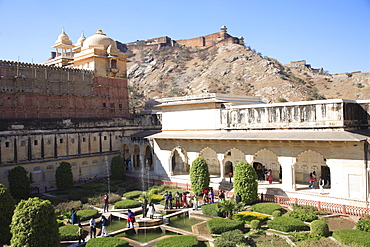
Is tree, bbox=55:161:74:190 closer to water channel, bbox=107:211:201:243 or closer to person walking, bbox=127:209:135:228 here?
water channel, bbox=107:211:201:243

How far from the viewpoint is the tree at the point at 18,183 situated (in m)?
22.9

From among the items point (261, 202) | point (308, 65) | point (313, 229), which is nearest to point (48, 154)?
point (261, 202)

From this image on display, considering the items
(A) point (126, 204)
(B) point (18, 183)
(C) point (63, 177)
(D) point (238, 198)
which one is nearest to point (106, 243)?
(A) point (126, 204)

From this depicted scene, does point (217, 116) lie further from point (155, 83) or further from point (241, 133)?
point (155, 83)

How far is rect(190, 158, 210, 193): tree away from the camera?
22438 millimetres

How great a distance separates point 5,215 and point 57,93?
780 inches

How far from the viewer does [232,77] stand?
Result: 73.2m

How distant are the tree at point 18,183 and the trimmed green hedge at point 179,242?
Result: 14.4m

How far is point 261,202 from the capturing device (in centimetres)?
2058

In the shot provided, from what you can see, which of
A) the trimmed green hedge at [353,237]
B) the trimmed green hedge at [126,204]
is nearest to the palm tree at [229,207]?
the trimmed green hedge at [353,237]

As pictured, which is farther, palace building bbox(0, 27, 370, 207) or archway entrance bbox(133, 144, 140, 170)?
archway entrance bbox(133, 144, 140, 170)

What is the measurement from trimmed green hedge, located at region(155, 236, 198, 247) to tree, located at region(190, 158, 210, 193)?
8.44m

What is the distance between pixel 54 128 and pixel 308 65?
7217 cm

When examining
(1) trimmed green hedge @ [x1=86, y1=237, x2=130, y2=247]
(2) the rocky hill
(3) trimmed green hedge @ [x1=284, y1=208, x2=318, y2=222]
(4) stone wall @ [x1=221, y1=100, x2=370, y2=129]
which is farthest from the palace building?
(2) the rocky hill
